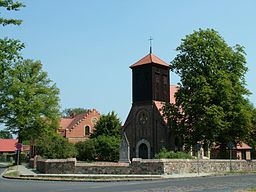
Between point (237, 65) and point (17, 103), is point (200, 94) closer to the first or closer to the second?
point (237, 65)

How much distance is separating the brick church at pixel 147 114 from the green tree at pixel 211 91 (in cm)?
590

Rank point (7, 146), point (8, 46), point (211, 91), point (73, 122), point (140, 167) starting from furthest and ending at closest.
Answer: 1. point (7, 146)
2. point (73, 122)
3. point (211, 91)
4. point (140, 167)
5. point (8, 46)

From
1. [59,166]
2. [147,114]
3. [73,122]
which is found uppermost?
[73,122]

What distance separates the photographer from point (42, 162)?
3344cm

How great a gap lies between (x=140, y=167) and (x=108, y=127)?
27425 millimetres

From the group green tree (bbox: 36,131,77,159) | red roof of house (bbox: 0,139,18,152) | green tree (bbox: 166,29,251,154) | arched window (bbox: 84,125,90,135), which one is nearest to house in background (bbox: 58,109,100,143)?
arched window (bbox: 84,125,90,135)

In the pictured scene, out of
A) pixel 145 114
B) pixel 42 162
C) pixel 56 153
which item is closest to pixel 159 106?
pixel 145 114

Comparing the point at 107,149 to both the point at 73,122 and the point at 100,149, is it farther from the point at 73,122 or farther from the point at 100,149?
the point at 73,122

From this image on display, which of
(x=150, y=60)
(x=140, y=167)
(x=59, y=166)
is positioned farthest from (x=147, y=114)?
(x=140, y=167)

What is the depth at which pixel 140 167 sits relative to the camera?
1123 inches

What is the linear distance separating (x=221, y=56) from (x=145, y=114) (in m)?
13.9

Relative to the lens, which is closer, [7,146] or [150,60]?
[150,60]

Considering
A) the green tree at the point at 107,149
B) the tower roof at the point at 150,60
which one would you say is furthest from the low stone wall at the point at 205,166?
the tower roof at the point at 150,60

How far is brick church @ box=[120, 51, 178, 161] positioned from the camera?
48.0 m
